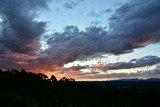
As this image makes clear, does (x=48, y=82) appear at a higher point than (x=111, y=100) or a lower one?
higher

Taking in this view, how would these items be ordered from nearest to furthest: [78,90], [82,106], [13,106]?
[13,106] → [82,106] → [78,90]

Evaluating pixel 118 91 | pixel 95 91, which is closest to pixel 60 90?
pixel 95 91

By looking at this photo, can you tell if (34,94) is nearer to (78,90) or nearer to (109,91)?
(78,90)

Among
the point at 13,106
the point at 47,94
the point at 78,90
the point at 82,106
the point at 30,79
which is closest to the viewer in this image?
the point at 13,106

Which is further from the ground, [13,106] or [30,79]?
[30,79]

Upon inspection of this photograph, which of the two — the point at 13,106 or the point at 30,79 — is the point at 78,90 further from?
the point at 13,106

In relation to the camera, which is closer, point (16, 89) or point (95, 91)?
point (16, 89)

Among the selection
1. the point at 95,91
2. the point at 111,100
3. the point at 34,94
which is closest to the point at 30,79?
the point at 34,94

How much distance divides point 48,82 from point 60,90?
8.08 m

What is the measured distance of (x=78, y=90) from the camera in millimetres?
82562

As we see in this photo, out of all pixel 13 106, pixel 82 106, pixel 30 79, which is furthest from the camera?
pixel 30 79

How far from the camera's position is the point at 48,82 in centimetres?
8569

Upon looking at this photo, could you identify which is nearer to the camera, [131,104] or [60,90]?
[131,104]

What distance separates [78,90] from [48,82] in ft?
30.7
